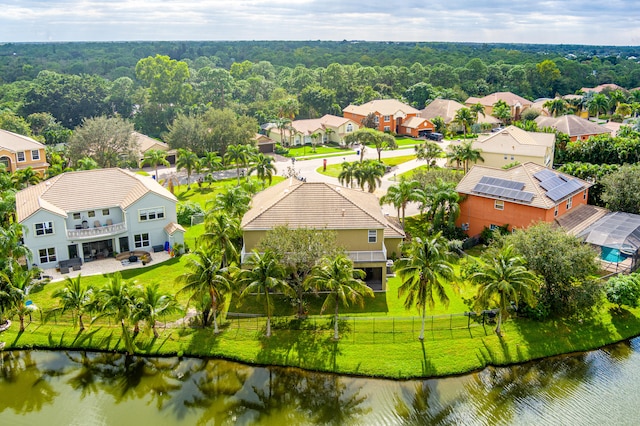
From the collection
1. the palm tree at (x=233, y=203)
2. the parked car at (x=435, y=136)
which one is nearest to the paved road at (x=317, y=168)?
the parked car at (x=435, y=136)

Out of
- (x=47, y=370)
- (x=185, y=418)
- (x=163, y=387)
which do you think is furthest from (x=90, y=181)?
(x=185, y=418)

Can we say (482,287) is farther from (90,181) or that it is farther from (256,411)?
(90,181)

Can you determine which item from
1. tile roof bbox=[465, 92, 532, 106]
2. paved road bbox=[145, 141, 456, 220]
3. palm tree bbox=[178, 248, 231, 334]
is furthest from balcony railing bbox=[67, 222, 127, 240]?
tile roof bbox=[465, 92, 532, 106]

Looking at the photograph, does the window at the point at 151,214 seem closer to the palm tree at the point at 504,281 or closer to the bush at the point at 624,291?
the palm tree at the point at 504,281

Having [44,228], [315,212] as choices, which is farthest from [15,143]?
[315,212]

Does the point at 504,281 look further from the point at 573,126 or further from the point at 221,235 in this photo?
the point at 573,126

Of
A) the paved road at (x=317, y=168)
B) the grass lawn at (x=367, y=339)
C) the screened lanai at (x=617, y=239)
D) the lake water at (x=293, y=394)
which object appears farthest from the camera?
the paved road at (x=317, y=168)
